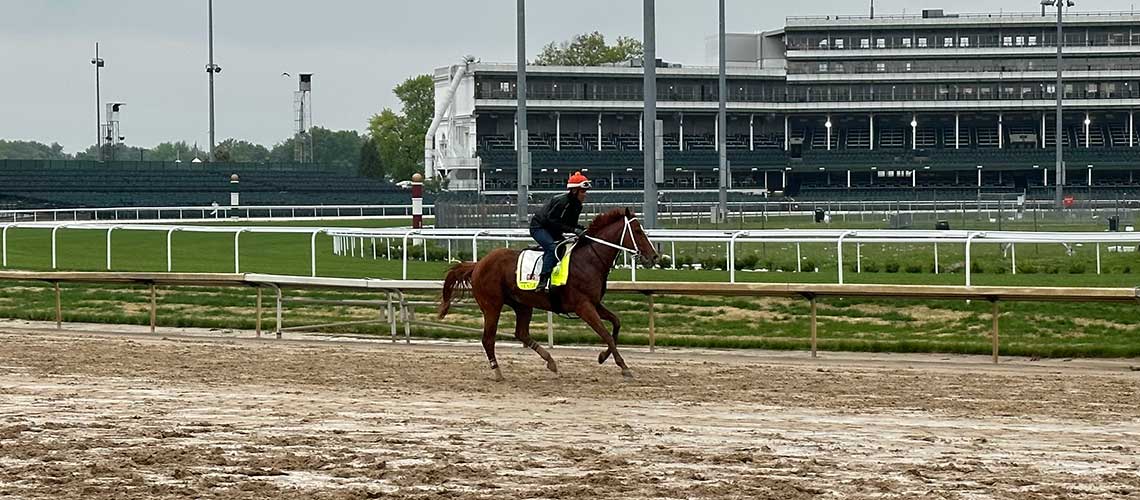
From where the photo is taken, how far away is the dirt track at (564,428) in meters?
7.87

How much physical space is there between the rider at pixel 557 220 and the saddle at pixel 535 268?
0.05 metres

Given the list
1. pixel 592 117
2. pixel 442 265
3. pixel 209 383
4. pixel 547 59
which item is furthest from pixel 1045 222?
pixel 547 59

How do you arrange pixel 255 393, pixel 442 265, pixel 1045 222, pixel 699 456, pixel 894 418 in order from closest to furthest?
pixel 699 456, pixel 894 418, pixel 255 393, pixel 442 265, pixel 1045 222

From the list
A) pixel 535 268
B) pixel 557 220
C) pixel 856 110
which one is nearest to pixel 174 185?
pixel 856 110

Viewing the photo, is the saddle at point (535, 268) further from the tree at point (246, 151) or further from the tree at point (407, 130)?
the tree at point (246, 151)

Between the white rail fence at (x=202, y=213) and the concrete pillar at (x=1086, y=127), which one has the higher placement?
the concrete pillar at (x=1086, y=127)

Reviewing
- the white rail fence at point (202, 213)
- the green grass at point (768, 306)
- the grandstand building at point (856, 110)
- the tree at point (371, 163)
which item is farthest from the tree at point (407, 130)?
the green grass at point (768, 306)

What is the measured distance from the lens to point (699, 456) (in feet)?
28.5

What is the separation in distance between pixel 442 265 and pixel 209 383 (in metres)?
13.6

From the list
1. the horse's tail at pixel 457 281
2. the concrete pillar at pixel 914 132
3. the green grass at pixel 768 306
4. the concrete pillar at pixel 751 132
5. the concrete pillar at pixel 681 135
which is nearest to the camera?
the horse's tail at pixel 457 281

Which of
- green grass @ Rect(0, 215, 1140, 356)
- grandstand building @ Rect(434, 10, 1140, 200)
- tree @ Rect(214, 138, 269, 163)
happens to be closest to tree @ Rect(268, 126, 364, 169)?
tree @ Rect(214, 138, 269, 163)

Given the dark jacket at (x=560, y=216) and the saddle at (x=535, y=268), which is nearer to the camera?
the saddle at (x=535, y=268)

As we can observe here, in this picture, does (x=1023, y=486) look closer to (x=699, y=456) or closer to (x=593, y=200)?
(x=699, y=456)

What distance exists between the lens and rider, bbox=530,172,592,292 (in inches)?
500
